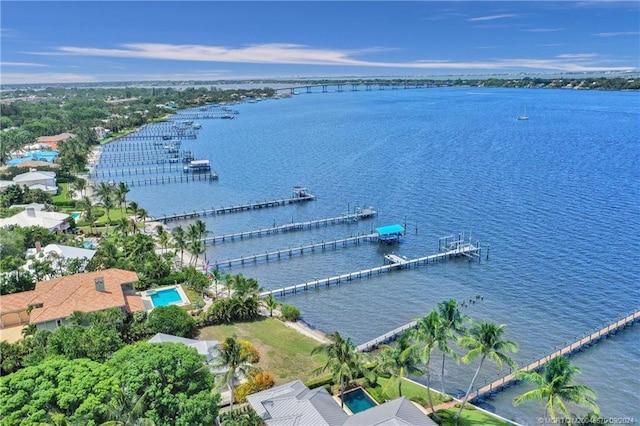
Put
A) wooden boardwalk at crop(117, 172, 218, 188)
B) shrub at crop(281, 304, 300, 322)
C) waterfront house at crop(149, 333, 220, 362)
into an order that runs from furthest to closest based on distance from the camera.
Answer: wooden boardwalk at crop(117, 172, 218, 188) → shrub at crop(281, 304, 300, 322) → waterfront house at crop(149, 333, 220, 362)

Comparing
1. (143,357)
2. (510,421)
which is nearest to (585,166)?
(510,421)

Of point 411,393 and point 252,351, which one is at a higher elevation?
point 252,351

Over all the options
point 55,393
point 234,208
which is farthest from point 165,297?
point 234,208

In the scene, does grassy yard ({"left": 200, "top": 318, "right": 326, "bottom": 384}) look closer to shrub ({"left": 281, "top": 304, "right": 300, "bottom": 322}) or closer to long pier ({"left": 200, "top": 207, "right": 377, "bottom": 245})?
shrub ({"left": 281, "top": 304, "right": 300, "bottom": 322})

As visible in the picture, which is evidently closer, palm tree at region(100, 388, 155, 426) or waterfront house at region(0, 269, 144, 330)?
palm tree at region(100, 388, 155, 426)

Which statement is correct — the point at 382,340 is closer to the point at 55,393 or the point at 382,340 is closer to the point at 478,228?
the point at 55,393

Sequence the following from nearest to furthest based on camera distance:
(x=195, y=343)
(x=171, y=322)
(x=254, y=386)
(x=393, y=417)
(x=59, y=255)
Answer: (x=393, y=417)
(x=254, y=386)
(x=195, y=343)
(x=171, y=322)
(x=59, y=255)

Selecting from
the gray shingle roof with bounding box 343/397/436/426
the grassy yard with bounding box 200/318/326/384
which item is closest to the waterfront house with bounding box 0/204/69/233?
the grassy yard with bounding box 200/318/326/384
